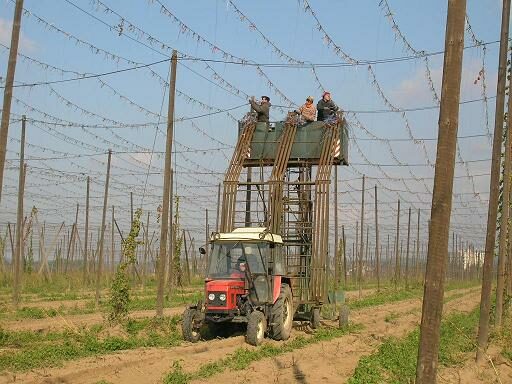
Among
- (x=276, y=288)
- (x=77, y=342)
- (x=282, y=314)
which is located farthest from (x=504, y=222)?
(x=77, y=342)

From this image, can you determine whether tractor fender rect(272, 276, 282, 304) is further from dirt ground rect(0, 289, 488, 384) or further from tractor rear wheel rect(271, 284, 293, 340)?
dirt ground rect(0, 289, 488, 384)

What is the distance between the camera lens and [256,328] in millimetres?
15500

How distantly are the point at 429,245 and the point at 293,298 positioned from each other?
464 inches

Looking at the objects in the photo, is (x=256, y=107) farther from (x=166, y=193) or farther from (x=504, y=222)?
(x=504, y=222)

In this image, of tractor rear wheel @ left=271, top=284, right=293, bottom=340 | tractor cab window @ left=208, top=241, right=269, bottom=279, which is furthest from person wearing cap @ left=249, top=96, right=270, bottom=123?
tractor rear wheel @ left=271, top=284, right=293, bottom=340

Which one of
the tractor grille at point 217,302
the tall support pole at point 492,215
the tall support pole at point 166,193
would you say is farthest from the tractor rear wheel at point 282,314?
the tall support pole at point 492,215

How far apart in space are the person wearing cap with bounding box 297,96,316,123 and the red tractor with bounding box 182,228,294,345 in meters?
4.51

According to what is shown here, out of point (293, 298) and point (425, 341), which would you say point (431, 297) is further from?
point (293, 298)

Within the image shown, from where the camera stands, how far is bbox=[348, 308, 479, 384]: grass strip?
1138 centimetres

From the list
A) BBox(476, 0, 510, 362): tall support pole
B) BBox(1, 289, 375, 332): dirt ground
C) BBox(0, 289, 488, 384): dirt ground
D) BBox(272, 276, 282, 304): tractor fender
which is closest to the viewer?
BBox(0, 289, 488, 384): dirt ground

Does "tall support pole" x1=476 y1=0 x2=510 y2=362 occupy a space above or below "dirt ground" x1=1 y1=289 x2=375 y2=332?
above

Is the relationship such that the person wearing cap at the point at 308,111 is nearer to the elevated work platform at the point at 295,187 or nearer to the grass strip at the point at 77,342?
the elevated work platform at the point at 295,187

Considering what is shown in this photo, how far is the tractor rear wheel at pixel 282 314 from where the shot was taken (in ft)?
54.2

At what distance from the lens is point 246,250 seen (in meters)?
16.7
